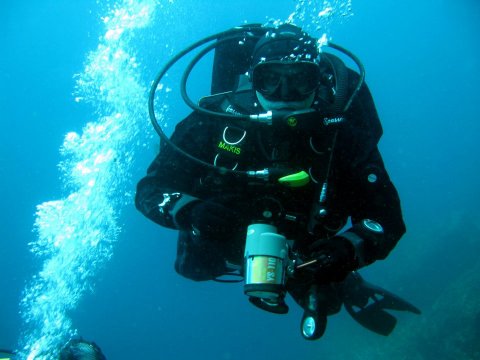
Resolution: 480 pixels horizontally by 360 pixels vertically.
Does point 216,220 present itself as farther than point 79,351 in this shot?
No

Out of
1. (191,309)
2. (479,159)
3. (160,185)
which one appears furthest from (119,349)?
(479,159)

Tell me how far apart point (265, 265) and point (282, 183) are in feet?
1.50

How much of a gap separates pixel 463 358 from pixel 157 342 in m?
23.4

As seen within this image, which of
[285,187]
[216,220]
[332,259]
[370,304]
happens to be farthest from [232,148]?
[370,304]

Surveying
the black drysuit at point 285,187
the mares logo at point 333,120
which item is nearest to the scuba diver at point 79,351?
the black drysuit at point 285,187

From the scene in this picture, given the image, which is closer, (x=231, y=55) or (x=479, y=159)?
(x=231, y=55)

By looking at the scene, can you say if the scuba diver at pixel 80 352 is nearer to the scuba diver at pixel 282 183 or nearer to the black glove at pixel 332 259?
the scuba diver at pixel 282 183

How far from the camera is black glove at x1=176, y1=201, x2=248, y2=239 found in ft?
7.50

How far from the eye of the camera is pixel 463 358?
10234 mm

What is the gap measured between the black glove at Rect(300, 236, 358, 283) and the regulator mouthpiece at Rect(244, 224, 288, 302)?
24 centimetres

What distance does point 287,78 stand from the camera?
258cm

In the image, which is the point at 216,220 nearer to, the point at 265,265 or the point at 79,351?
the point at 265,265

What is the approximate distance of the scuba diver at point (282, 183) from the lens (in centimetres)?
221

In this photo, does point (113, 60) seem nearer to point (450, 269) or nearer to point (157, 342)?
point (450, 269)
